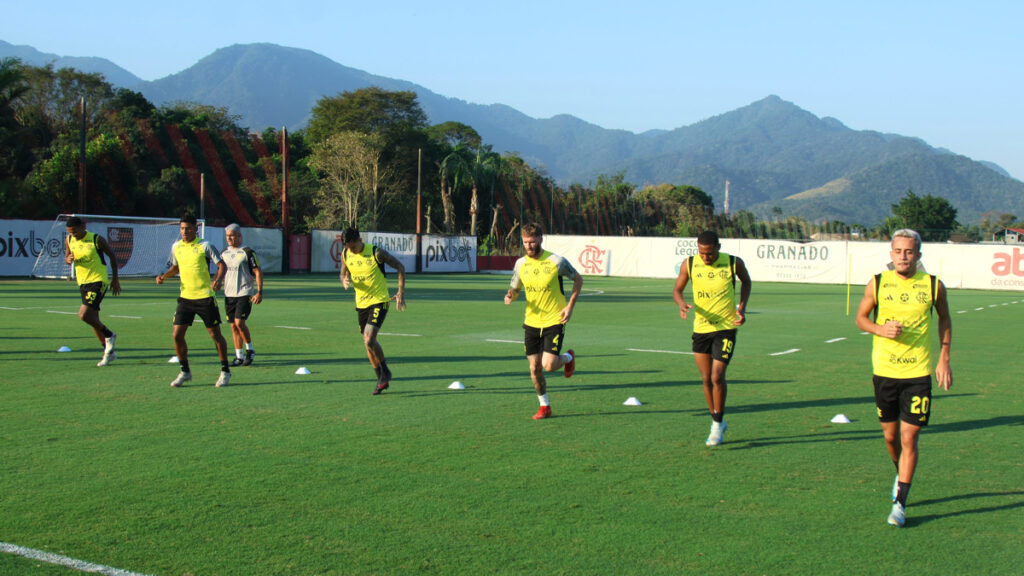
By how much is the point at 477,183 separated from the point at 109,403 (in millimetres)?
67724

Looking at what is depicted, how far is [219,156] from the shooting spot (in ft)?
231

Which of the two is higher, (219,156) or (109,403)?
(219,156)

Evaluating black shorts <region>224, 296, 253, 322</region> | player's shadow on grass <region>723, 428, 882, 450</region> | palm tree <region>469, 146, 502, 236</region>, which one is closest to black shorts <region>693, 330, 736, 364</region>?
player's shadow on grass <region>723, 428, 882, 450</region>

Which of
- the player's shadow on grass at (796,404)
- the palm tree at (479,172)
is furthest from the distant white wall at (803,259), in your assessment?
the player's shadow on grass at (796,404)

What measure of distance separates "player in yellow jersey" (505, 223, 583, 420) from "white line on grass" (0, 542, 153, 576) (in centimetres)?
480

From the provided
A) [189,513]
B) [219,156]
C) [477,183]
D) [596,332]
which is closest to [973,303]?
[596,332]

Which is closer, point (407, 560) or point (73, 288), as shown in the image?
point (407, 560)

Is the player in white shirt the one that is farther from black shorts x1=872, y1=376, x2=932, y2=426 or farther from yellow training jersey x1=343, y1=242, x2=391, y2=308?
black shorts x1=872, y1=376, x2=932, y2=426

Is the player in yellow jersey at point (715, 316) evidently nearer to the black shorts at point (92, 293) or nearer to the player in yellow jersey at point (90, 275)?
the player in yellow jersey at point (90, 275)

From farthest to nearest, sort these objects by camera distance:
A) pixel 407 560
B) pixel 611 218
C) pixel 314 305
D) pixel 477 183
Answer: pixel 611 218, pixel 477 183, pixel 314 305, pixel 407 560

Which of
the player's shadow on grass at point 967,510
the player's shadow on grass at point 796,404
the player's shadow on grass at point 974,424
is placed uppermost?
the player's shadow on grass at point 967,510

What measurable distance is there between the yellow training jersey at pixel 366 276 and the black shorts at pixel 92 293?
414 cm

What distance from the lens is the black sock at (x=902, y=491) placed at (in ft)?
18.1

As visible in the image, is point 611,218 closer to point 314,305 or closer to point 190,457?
point 314,305
